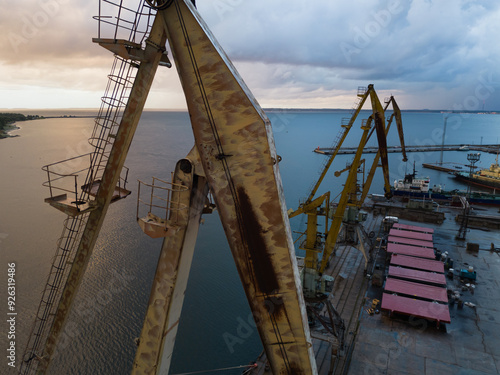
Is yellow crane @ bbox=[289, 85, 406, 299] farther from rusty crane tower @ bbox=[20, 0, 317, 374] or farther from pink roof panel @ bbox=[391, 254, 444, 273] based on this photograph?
rusty crane tower @ bbox=[20, 0, 317, 374]

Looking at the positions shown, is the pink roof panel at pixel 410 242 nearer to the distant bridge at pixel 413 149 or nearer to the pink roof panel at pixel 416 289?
the pink roof panel at pixel 416 289

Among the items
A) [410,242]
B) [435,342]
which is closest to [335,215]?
[435,342]

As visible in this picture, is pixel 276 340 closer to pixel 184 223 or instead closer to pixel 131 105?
pixel 184 223

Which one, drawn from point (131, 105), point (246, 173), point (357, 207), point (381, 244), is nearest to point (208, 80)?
point (246, 173)

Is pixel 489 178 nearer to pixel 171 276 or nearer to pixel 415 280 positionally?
pixel 415 280

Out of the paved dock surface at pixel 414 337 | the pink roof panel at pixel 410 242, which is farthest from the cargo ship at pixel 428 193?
the paved dock surface at pixel 414 337
